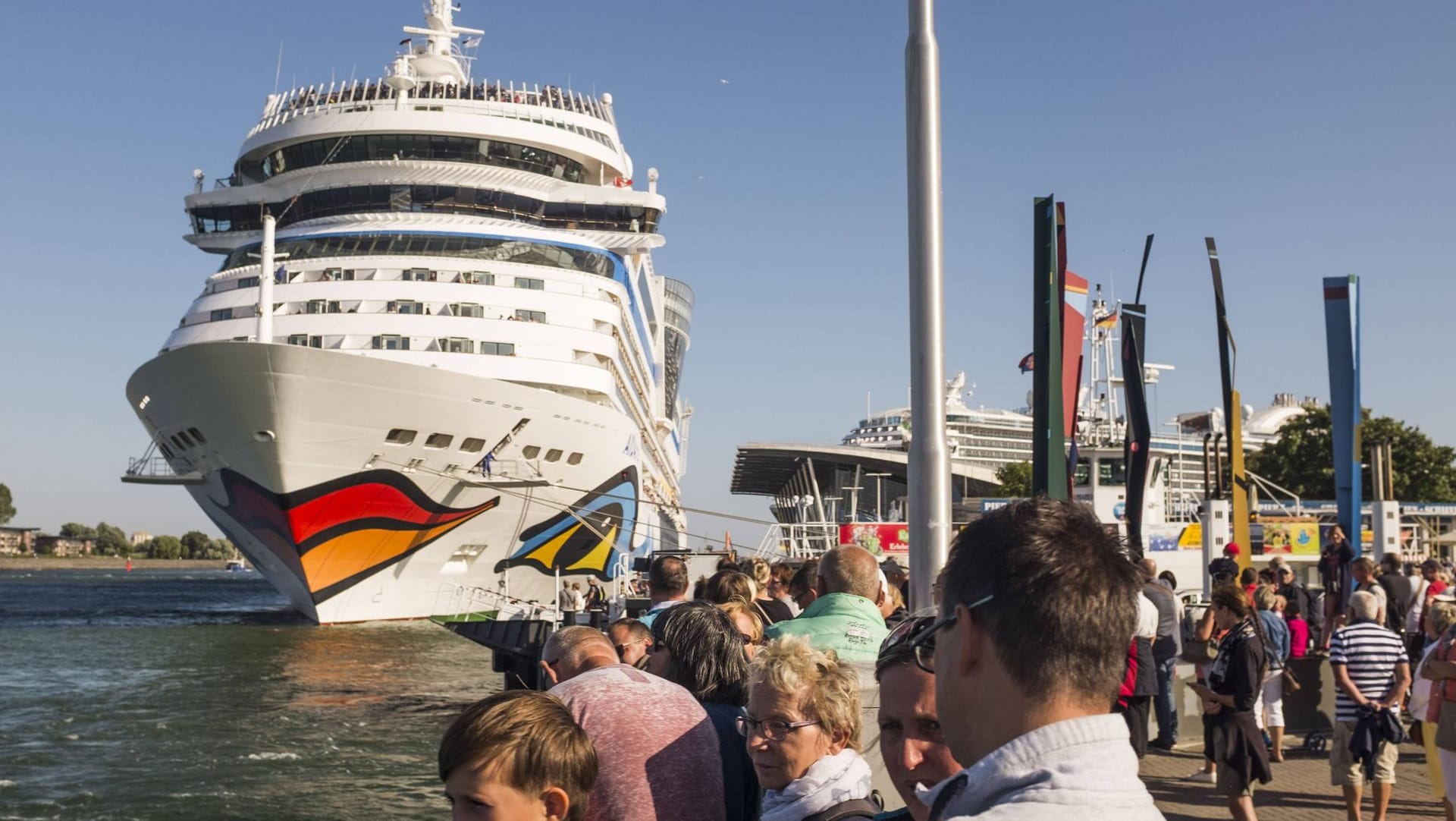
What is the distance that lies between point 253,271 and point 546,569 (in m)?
9.33

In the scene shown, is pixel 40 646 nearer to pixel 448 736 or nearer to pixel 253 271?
pixel 253 271

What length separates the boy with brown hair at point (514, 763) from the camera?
2.43 metres

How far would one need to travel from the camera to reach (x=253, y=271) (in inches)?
1090

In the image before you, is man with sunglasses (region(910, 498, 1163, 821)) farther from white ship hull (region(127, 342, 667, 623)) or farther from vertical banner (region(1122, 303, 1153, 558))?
white ship hull (region(127, 342, 667, 623))

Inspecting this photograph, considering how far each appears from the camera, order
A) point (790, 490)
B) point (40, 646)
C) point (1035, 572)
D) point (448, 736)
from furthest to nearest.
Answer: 1. point (790, 490)
2. point (40, 646)
3. point (448, 736)
4. point (1035, 572)

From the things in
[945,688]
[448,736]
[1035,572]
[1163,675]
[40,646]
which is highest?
[1035,572]

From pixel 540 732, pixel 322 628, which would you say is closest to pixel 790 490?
pixel 322 628

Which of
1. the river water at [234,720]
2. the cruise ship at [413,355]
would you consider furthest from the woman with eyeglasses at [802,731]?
the cruise ship at [413,355]

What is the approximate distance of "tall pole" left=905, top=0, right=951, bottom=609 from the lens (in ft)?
19.5

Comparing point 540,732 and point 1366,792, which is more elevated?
point 540,732

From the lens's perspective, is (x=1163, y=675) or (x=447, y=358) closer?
(x=1163, y=675)

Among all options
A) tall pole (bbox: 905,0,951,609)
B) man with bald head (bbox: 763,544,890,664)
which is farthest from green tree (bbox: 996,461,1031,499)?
man with bald head (bbox: 763,544,890,664)

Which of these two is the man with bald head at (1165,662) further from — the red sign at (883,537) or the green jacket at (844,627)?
the red sign at (883,537)

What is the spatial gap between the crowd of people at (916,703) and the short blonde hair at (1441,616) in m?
0.01
